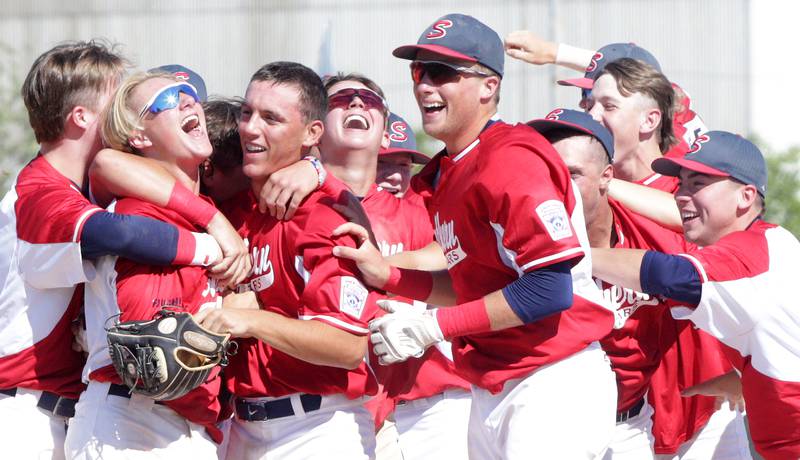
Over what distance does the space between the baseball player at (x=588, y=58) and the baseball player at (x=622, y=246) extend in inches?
59.9

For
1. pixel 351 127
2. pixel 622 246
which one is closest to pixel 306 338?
pixel 622 246

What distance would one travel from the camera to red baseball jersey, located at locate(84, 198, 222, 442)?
4.58 metres

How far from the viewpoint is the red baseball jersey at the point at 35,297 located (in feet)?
15.8

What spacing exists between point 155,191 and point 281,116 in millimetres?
741

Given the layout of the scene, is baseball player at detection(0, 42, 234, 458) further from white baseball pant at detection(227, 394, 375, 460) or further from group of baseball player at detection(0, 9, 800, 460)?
white baseball pant at detection(227, 394, 375, 460)

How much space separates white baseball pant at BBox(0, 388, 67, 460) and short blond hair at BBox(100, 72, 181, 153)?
1.22m

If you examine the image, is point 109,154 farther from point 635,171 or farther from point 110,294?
point 635,171

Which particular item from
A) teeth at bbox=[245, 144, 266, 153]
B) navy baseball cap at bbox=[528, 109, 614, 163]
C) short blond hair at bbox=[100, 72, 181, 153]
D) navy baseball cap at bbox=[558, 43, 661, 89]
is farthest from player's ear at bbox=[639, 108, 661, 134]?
short blond hair at bbox=[100, 72, 181, 153]

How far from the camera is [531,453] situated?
457 cm

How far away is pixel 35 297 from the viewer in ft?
16.4

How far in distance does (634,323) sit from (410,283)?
137 centimetres

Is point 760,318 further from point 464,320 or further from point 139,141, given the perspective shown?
point 139,141

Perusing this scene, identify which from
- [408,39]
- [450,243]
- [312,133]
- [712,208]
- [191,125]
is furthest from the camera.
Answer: [408,39]

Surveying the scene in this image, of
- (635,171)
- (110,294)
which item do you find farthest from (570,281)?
(635,171)
